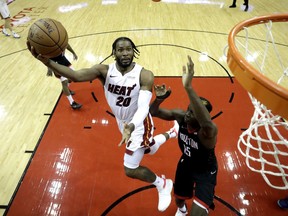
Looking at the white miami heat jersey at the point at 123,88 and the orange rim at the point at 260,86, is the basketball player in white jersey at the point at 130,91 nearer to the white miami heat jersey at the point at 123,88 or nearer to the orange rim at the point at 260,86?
the white miami heat jersey at the point at 123,88

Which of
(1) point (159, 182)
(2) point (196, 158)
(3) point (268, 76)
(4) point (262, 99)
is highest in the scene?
(4) point (262, 99)

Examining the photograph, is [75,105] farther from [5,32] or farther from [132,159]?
[5,32]

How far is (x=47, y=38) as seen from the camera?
2.74 meters

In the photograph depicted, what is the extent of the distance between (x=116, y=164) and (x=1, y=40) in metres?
6.25

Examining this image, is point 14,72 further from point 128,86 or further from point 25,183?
point 128,86

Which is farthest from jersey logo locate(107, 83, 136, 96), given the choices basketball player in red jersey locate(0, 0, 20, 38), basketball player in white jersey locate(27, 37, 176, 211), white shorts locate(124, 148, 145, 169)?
basketball player in red jersey locate(0, 0, 20, 38)

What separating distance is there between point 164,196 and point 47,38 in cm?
223

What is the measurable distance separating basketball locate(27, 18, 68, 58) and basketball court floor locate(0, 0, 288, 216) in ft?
5.62

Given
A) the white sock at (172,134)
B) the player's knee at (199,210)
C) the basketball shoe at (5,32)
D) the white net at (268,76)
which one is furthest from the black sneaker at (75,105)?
the basketball shoe at (5,32)

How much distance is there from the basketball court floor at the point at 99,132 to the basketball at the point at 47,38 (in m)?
1.71

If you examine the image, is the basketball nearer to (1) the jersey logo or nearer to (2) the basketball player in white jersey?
(2) the basketball player in white jersey

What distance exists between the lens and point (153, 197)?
127 inches

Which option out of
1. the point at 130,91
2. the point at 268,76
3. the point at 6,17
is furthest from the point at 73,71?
the point at 6,17

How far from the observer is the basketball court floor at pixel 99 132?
3.20m
